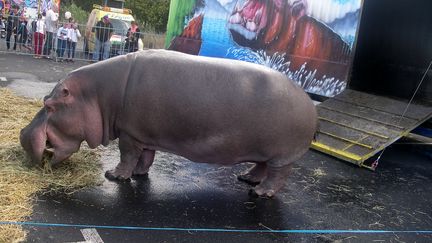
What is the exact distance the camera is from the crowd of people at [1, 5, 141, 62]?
649 inches

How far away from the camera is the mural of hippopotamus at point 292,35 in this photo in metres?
9.69

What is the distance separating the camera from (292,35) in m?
10.6

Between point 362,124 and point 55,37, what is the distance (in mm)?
12488

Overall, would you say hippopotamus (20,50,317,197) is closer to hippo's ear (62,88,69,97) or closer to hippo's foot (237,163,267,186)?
hippo's ear (62,88,69,97)

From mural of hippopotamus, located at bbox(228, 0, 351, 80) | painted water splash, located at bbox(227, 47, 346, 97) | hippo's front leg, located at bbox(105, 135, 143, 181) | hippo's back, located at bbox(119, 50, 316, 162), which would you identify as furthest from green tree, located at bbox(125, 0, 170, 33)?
hippo's back, located at bbox(119, 50, 316, 162)

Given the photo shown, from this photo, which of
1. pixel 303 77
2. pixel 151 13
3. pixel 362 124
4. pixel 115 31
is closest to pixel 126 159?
pixel 362 124

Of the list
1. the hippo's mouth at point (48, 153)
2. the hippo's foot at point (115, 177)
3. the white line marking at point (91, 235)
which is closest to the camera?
the white line marking at point (91, 235)

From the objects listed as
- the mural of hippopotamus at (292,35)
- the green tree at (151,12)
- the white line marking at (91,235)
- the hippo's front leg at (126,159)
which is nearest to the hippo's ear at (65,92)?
the hippo's front leg at (126,159)

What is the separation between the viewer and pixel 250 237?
4.62 m

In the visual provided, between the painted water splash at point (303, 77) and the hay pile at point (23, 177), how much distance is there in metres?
4.56

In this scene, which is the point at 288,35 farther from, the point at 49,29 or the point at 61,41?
the point at 49,29

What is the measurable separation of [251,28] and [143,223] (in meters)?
8.08

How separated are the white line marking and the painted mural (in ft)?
22.1

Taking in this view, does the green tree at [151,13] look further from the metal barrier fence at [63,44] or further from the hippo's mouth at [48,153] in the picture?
the hippo's mouth at [48,153]
